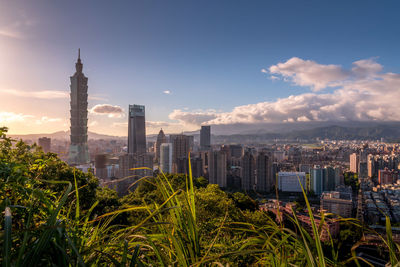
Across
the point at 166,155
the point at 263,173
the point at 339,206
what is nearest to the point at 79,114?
the point at 166,155

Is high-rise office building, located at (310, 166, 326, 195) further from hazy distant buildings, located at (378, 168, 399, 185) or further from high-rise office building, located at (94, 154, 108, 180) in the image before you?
high-rise office building, located at (94, 154, 108, 180)

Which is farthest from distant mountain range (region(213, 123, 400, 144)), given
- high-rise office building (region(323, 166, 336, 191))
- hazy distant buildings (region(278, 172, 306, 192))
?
high-rise office building (region(323, 166, 336, 191))

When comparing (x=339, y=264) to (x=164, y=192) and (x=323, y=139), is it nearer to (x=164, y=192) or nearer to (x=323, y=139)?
(x=164, y=192)

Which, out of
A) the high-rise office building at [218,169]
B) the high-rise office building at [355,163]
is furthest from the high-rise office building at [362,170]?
the high-rise office building at [218,169]

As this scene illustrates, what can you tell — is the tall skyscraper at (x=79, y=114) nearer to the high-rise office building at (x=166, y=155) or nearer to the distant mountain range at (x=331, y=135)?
the high-rise office building at (x=166, y=155)

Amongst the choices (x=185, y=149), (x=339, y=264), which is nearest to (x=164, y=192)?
(x=339, y=264)
